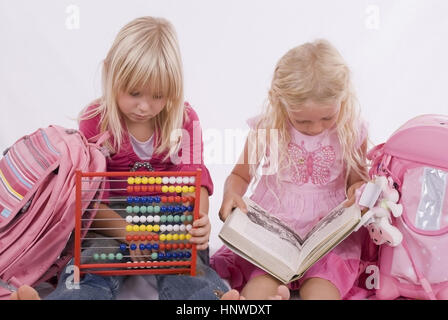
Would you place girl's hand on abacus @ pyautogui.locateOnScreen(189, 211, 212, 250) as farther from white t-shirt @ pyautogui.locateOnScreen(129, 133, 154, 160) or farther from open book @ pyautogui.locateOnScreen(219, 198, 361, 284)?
white t-shirt @ pyautogui.locateOnScreen(129, 133, 154, 160)

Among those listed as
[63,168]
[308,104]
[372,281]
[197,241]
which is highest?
[308,104]

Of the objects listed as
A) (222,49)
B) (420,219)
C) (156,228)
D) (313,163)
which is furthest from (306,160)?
(222,49)

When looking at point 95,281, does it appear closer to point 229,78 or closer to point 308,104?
point 308,104

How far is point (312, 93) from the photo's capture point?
1362 mm

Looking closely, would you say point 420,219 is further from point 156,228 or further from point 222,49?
point 222,49

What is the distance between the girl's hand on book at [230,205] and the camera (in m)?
1.40

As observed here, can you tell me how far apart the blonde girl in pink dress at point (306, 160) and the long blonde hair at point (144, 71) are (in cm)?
20

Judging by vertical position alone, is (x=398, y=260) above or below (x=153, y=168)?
below

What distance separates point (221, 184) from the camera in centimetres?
188

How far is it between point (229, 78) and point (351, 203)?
69cm

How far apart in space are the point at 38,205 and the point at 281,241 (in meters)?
0.49
